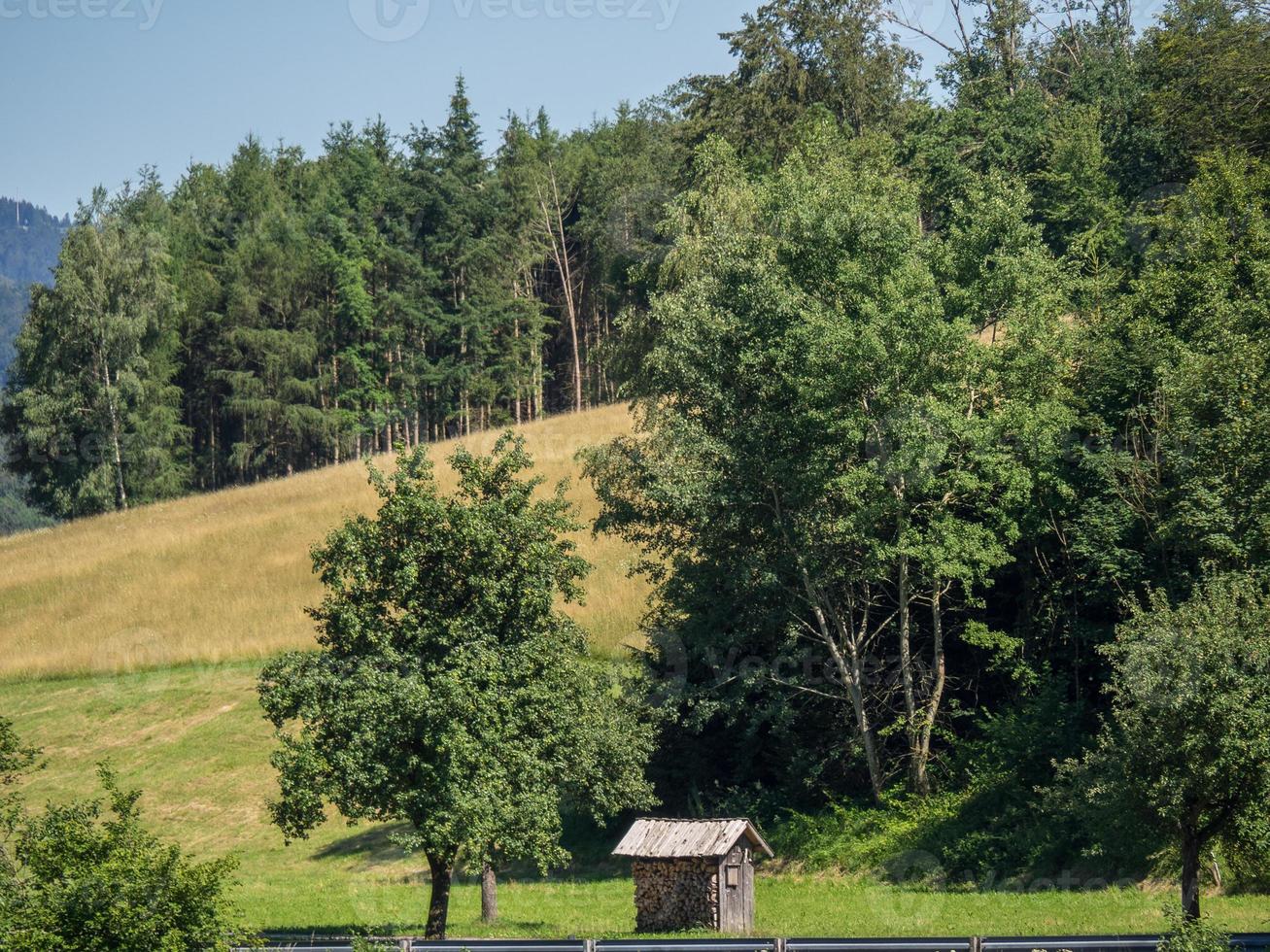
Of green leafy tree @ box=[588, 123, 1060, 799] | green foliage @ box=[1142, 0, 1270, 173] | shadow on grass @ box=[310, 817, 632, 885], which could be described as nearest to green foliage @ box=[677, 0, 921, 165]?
green foliage @ box=[1142, 0, 1270, 173]

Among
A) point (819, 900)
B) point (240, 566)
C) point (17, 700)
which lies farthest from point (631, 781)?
point (240, 566)

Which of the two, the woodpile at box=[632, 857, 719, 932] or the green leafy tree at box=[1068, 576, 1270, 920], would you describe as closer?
the green leafy tree at box=[1068, 576, 1270, 920]

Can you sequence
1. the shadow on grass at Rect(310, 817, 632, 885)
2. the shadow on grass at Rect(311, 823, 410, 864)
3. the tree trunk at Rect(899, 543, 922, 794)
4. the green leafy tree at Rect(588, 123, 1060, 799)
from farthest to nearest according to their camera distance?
the shadow on grass at Rect(311, 823, 410, 864), the shadow on grass at Rect(310, 817, 632, 885), the tree trunk at Rect(899, 543, 922, 794), the green leafy tree at Rect(588, 123, 1060, 799)

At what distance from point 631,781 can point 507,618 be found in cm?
597

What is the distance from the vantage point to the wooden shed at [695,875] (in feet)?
87.4

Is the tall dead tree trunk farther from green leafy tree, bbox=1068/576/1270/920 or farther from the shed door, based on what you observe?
green leafy tree, bbox=1068/576/1270/920

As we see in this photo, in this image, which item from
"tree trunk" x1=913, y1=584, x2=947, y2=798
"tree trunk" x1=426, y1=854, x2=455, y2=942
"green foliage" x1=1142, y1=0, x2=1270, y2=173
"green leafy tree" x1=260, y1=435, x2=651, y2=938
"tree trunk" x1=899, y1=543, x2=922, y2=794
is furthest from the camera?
"green foliage" x1=1142, y1=0, x2=1270, y2=173

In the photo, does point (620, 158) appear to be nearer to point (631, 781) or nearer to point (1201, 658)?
point (631, 781)

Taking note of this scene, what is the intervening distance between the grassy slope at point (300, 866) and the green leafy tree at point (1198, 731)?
2.89 meters

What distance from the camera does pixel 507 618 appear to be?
2594cm

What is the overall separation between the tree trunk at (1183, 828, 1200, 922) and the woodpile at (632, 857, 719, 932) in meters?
8.77

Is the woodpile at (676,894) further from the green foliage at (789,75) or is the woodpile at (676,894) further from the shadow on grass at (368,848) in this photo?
the green foliage at (789,75)

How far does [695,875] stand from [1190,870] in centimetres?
940

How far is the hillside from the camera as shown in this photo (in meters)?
54.5
